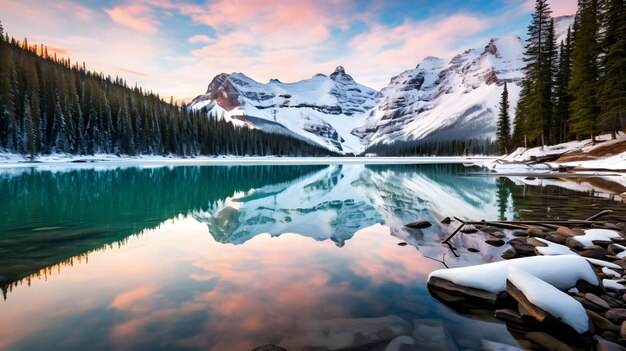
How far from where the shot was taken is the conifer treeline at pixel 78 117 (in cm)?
7131

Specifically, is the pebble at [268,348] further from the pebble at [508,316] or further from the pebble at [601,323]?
the pebble at [601,323]

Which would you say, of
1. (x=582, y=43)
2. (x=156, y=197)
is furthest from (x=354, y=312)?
(x=582, y=43)

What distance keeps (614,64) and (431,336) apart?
137 feet

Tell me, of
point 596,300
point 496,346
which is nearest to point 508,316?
point 496,346

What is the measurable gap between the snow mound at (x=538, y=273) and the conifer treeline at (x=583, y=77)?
36.5 meters

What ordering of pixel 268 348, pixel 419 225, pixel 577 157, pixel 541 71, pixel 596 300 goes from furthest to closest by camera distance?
1. pixel 541 71
2. pixel 577 157
3. pixel 419 225
4. pixel 596 300
5. pixel 268 348

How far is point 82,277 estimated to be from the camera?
8250 mm

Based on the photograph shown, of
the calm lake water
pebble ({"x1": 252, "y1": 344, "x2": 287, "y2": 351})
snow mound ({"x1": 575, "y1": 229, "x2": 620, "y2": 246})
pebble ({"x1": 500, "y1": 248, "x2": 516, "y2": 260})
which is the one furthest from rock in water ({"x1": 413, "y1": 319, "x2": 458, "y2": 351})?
snow mound ({"x1": 575, "y1": 229, "x2": 620, "y2": 246})

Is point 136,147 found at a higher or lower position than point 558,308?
higher

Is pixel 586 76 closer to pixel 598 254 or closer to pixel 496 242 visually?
pixel 496 242

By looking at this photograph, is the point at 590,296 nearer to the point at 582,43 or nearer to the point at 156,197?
the point at 156,197

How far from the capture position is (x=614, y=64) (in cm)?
3288

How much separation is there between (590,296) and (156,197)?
987 inches

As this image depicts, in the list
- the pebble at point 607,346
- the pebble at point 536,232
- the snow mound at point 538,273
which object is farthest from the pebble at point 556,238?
the pebble at point 607,346
